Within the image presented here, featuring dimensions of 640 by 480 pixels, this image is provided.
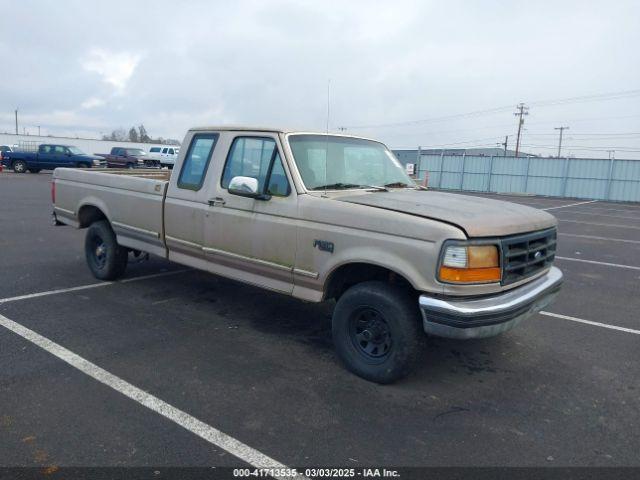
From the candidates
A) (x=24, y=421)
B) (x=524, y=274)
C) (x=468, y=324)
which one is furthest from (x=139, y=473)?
(x=524, y=274)

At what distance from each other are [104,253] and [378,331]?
4291 millimetres

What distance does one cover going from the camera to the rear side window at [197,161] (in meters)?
5.32

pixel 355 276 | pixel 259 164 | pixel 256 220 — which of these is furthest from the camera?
pixel 259 164

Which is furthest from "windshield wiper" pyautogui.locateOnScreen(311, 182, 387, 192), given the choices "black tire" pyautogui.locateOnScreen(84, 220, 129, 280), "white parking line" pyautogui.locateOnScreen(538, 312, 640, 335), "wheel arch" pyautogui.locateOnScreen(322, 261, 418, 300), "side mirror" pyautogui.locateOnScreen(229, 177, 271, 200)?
"black tire" pyautogui.locateOnScreen(84, 220, 129, 280)

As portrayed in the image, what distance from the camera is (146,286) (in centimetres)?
657

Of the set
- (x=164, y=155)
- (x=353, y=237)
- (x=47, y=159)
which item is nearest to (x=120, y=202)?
(x=353, y=237)

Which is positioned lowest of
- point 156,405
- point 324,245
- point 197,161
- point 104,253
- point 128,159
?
point 156,405

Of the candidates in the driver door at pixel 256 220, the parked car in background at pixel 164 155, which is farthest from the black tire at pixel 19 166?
the driver door at pixel 256 220

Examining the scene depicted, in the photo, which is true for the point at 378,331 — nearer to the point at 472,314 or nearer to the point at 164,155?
the point at 472,314

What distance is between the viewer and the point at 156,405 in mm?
3576

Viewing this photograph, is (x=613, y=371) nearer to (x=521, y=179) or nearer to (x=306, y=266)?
(x=306, y=266)

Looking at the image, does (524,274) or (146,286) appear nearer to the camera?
(524,274)

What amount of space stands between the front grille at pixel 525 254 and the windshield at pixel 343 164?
1549mm

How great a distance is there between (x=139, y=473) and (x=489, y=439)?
2174 millimetres
